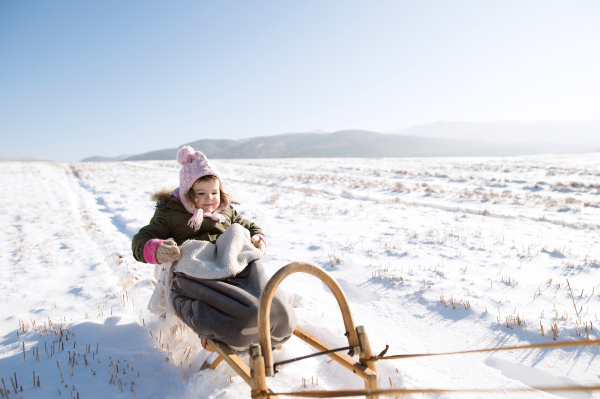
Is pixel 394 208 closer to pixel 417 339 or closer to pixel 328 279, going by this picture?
pixel 417 339

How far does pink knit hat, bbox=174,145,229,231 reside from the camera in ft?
8.90

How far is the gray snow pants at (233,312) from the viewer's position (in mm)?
1878

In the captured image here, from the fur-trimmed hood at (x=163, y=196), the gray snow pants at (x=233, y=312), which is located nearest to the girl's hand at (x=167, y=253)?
the gray snow pants at (x=233, y=312)

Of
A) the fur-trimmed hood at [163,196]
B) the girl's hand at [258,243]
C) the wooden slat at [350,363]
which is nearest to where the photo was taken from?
the wooden slat at [350,363]

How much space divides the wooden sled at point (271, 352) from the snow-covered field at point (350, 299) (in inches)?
23.6

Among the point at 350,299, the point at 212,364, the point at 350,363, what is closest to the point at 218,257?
the point at 212,364

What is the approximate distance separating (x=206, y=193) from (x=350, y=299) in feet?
6.89

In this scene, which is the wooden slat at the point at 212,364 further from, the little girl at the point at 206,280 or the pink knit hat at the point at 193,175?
the pink knit hat at the point at 193,175

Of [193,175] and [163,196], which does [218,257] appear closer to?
[193,175]

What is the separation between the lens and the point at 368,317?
3.15 m

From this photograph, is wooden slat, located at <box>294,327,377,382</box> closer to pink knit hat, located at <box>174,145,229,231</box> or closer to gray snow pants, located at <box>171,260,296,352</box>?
gray snow pants, located at <box>171,260,296,352</box>

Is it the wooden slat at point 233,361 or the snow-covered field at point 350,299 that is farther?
the snow-covered field at point 350,299

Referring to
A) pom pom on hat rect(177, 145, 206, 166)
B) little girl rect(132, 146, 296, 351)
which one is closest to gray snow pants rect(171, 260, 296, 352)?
little girl rect(132, 146, 296, 351)

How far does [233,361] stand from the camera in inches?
68.6
